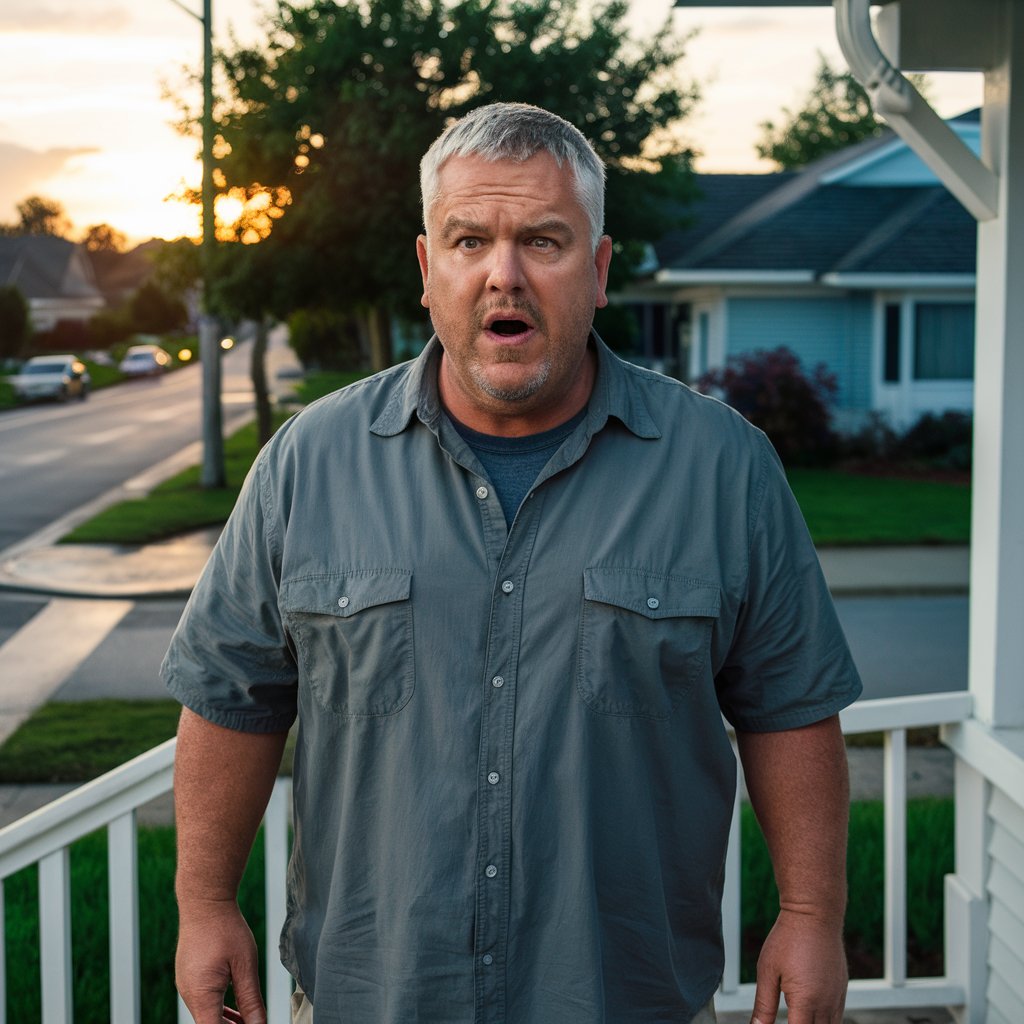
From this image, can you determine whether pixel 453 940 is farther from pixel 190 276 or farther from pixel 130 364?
pixel 130 364

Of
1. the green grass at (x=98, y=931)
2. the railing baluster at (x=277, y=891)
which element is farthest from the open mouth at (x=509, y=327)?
the green grass at (x=98, y=931)

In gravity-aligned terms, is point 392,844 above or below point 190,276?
below

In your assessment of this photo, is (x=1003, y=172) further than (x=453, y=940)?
Yes

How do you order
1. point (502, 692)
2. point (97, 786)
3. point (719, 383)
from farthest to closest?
point (719, 383), point (97, 786), point (502, 692)

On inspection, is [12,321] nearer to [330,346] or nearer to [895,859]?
[330,346]

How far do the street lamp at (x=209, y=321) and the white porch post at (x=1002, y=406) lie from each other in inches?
592

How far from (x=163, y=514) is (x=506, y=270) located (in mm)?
16852

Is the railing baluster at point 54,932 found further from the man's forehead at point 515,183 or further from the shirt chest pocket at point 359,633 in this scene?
the man's forehead at point 515,183

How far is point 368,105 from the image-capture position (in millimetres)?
18234

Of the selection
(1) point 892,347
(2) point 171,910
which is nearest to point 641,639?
(2) point 171,910

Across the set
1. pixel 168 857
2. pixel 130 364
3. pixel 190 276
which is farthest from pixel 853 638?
pixel 130 364

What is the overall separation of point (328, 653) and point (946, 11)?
2.52m

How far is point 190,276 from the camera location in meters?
20.3

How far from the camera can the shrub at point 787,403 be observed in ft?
78.2
